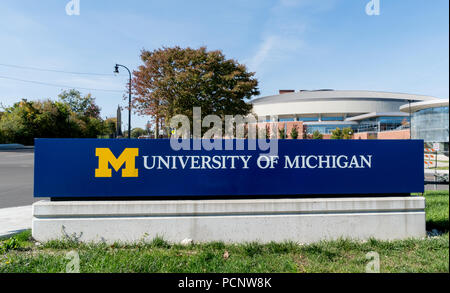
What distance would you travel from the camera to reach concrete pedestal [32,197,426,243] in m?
4.16

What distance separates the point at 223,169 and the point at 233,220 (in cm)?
99

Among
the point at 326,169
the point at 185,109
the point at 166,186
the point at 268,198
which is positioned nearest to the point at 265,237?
the point at 268,198

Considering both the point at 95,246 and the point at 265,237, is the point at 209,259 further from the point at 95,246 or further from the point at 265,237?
the point at 95,246

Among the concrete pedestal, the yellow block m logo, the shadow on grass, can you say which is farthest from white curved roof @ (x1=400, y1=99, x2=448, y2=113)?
the yellow block m logo

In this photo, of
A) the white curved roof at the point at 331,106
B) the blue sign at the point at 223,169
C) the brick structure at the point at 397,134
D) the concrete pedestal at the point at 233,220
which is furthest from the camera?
the white curved roof at the point at 331,106

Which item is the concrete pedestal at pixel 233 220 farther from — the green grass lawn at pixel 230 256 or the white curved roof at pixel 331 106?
the white curved roof at pixel 331 106

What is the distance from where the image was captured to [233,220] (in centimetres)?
430

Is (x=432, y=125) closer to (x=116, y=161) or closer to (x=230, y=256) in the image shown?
(x=230, y=256)

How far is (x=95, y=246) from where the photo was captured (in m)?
4.00

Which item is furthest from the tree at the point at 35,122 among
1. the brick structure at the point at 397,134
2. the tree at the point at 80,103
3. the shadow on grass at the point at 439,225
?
the brick structure at the point at 397,134

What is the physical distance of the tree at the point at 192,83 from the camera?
65.0 ft

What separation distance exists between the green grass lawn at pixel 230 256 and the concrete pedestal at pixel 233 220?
0.69 feet

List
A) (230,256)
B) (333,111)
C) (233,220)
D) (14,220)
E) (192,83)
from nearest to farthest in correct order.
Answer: (230,256), (233,220), (14,220), (192,83), (333,111)

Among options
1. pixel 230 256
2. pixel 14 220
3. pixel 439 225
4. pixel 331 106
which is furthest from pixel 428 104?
pixel 14 220
